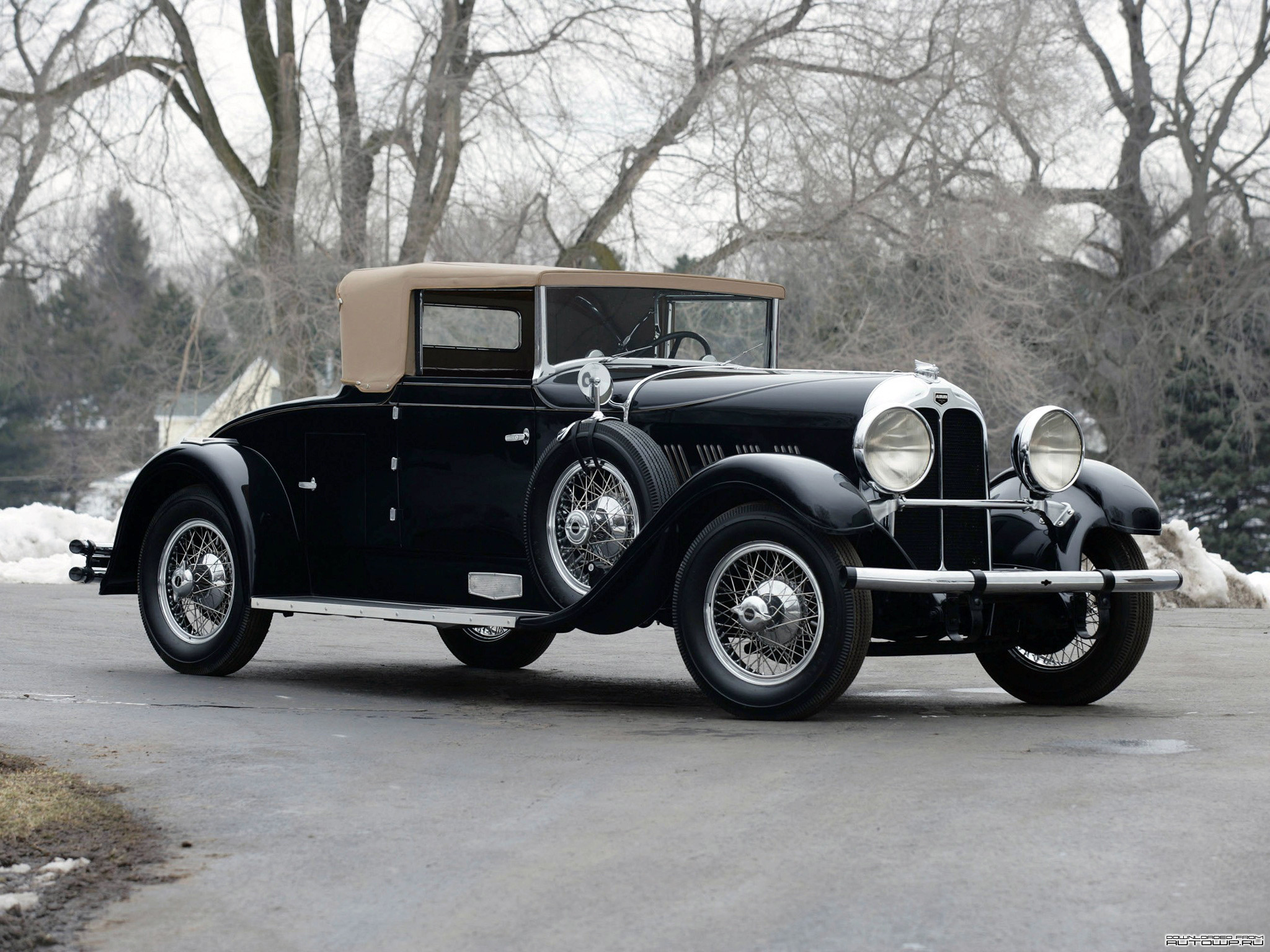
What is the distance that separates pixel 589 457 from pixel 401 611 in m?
1.32

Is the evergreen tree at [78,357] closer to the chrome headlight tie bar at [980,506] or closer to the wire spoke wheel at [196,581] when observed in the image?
the wire spoke wheel at [196,581]

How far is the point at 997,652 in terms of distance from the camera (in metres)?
8.21

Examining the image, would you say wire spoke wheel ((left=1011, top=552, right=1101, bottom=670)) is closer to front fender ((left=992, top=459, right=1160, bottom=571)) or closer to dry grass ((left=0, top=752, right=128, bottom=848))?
front fender ((left=992, top=459, right=1160, bottom=571))

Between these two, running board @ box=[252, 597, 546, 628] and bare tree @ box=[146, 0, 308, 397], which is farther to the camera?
bare tree @ box=[146, 0, 308, 397]

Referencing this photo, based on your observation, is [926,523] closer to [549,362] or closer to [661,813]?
[549,362]

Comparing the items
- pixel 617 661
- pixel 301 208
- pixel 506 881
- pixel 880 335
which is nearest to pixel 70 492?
pixel 301 208

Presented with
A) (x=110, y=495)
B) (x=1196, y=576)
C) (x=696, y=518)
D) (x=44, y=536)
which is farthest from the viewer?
(x=110, y=495)

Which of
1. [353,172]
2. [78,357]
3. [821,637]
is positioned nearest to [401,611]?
[821,637]

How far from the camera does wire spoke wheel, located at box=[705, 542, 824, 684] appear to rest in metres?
6.90

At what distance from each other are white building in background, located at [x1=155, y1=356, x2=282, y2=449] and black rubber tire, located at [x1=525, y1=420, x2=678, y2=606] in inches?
501

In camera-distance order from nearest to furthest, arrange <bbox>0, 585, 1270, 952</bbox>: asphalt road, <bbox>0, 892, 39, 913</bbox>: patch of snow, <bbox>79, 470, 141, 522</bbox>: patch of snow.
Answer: <bbox>0, 585, 1270, 952</bbox>: asphalt road → <bbox>0, 892, 39, 913</bbox>: patch of snow → <bbox>79, 470, 141, 522</bbox>: patch of snow

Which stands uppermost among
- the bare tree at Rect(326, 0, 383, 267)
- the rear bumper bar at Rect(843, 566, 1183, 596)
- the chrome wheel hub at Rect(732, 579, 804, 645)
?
the bare tree at Rect(326, 0, 383, 267)

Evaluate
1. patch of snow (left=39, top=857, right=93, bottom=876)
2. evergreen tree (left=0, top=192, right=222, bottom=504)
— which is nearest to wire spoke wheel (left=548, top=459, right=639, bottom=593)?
patch of snow (left=39, top=857, right=93, bottom=876)

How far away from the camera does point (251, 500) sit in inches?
354
